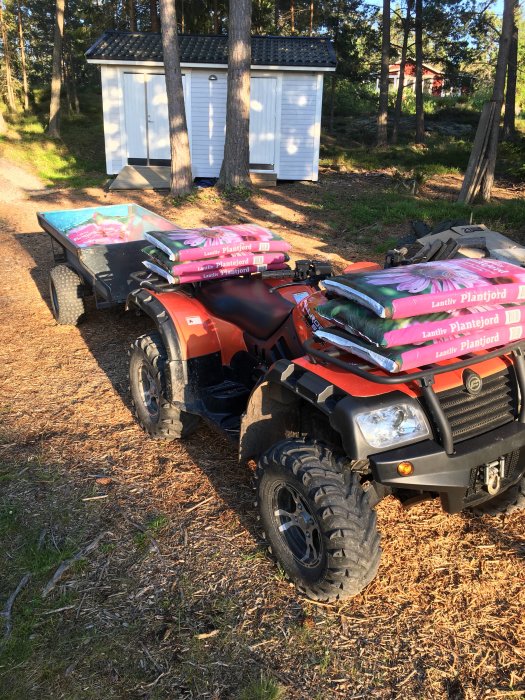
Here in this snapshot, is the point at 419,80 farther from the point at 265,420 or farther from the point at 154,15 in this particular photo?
the point at 265,420

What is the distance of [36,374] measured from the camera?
5.55 metres

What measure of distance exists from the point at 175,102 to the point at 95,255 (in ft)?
28.4

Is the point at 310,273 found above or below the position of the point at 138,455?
above

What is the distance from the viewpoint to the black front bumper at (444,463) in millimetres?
2459

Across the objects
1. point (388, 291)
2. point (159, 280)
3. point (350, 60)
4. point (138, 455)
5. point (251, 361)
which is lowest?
point (138, 455)

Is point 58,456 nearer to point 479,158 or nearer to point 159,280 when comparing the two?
point 159,280

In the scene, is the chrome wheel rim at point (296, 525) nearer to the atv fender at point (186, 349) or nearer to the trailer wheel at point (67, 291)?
the atv fender at point (186, 349)

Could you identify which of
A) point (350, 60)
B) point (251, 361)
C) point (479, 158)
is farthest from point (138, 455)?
point (350, 60)

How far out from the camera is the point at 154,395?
4.41 metres

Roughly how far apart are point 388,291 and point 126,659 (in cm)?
194

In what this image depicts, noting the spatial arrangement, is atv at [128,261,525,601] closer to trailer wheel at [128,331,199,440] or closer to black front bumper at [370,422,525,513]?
black front bumper at [370,422,525,513]

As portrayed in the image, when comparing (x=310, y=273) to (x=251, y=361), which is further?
(x=310, y=273)

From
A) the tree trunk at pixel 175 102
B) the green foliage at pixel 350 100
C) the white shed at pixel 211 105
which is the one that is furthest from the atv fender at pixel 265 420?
the green foliage at pixel 350 100

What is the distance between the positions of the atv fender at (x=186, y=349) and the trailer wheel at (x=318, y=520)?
1.17 metres
